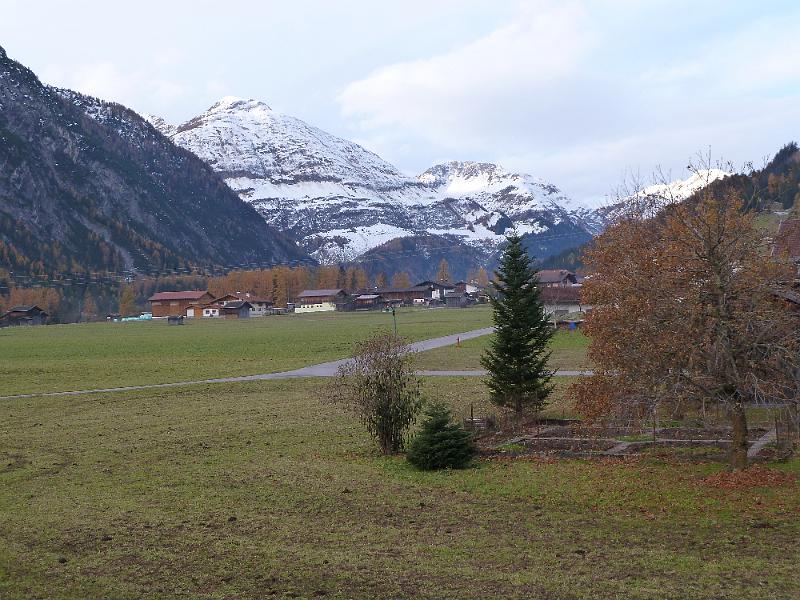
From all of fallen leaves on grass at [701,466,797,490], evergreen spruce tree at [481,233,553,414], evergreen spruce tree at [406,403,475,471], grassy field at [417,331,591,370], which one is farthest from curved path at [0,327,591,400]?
fallen leaves on grass at [701,466,797,490]

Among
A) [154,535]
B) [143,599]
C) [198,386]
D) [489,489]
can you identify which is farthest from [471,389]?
[143,599]

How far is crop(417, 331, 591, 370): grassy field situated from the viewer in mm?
54594

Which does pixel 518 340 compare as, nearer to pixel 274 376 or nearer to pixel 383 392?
pixel 383 392

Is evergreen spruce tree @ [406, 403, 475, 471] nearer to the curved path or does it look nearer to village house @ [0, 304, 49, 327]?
the curved path

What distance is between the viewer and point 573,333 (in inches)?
3140

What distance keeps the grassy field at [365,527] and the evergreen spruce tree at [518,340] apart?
244 inches

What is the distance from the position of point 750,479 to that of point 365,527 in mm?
9517

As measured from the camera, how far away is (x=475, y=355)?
62875 millimetres

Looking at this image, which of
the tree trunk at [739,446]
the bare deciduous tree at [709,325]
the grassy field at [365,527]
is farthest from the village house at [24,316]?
the tree trunk at [739,446]

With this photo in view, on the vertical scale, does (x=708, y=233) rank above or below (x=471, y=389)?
above

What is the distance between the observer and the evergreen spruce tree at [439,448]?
22.4 m

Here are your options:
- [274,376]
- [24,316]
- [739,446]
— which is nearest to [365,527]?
[739,446]

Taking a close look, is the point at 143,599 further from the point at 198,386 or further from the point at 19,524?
the point at 198,386

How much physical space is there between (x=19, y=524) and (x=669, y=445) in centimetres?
1812
